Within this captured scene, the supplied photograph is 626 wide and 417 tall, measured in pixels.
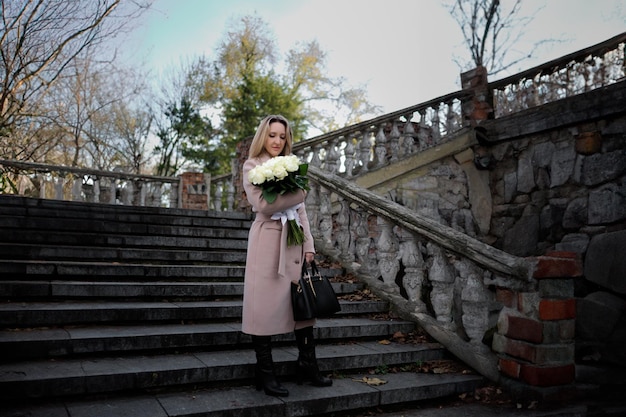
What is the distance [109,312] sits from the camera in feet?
12.1

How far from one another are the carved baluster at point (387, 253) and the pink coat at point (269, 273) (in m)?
1.84

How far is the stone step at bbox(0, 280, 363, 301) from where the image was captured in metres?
3.86

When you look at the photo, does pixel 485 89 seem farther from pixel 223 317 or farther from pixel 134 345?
pixel 134 345

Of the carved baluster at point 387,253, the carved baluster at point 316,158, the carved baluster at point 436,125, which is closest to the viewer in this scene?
the carved baluster at point 387,253

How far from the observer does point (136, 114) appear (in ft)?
72.9

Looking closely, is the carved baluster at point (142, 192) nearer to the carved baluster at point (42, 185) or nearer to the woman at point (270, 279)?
the carved baluster at point (42, 185)

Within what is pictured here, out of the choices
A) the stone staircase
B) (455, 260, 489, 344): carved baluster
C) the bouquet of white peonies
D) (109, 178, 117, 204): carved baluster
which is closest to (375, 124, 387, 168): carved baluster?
the stone staircase

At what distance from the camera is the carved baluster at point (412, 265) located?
4477 millimetres

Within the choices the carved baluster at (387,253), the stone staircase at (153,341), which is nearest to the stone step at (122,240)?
the stone staircase at (153,341)

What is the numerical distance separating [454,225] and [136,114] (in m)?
18.3

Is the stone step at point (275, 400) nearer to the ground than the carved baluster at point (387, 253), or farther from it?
nearer to the ground

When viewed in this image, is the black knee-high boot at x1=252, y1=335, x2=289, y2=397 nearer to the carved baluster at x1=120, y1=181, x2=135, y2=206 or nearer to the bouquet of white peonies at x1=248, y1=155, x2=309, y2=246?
the bouquet of white peonies at x1=248, y1=155, x2=309, y2=246

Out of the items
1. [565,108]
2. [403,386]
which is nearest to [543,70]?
[565,108]

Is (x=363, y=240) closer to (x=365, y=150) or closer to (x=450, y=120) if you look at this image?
(x=365, y=150)
